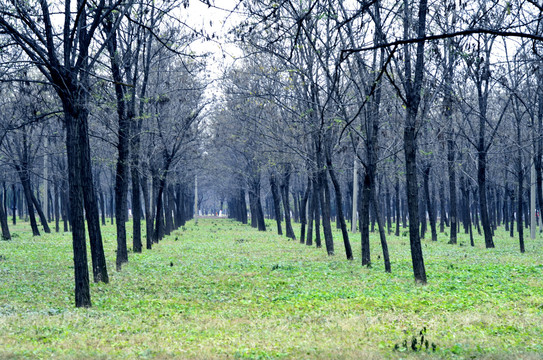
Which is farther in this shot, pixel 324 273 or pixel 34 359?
pixel 324 273

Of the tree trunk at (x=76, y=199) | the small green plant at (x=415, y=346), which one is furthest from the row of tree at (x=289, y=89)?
the small green plant at (x=415, y=346)

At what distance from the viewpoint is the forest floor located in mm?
6996

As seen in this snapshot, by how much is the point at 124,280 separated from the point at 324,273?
6151 mm

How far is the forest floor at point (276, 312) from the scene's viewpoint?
6996 mm

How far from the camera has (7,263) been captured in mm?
17953

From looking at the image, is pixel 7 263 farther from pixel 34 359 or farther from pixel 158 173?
pixel 34 359

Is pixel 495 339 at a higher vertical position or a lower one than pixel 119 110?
lower

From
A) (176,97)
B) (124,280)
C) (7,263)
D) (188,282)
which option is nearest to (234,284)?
(188,282)

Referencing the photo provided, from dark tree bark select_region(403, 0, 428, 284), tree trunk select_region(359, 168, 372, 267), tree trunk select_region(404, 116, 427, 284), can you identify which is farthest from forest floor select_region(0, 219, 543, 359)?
dark tree bark select_region(403, 0, 428, 284)

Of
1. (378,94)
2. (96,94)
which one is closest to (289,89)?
(378,94)

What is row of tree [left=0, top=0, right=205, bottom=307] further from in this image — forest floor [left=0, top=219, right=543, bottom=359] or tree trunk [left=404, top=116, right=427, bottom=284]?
tree trunk [left=404, top=116, right=427, bottom=284]

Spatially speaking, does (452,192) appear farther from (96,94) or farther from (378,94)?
(96,94)

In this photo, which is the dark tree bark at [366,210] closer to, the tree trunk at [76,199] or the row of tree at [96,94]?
the row of tree at [96,94]

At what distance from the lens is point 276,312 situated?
10070 millimetres
